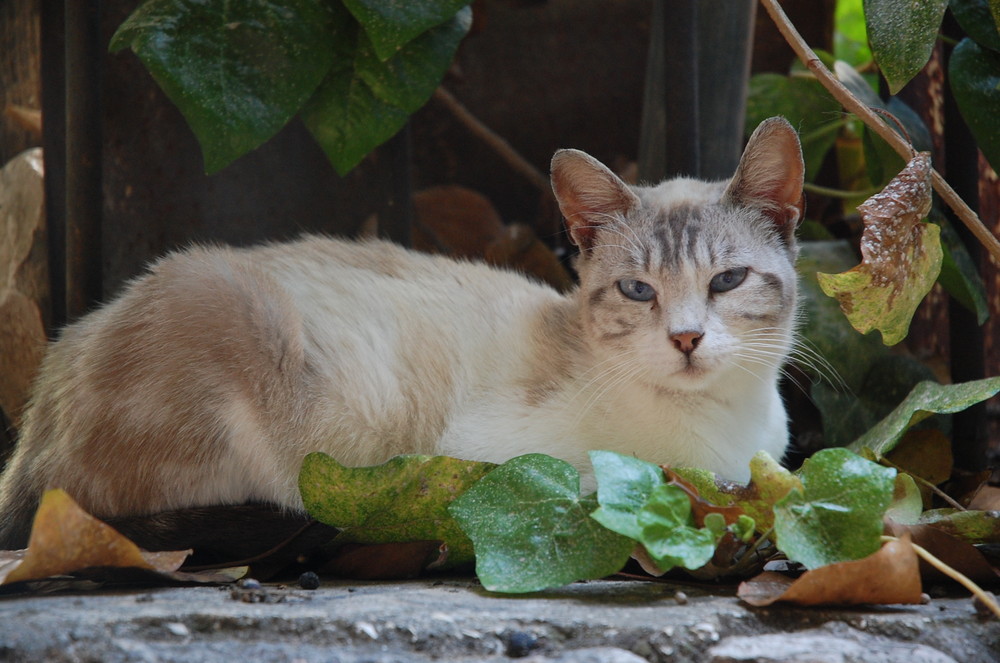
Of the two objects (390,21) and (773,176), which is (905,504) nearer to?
(773,176)

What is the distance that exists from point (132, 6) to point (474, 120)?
1.41m

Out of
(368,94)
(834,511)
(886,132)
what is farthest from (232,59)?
(834,511)

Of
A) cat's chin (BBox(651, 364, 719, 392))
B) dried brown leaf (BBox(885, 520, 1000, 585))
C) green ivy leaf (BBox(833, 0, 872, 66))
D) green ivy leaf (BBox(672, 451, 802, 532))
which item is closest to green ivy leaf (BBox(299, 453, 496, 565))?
green ivy leaf (BBox(672, 451, 802, 532))

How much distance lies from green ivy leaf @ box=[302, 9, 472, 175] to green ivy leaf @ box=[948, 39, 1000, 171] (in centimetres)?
129

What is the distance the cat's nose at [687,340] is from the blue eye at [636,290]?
0.64ft

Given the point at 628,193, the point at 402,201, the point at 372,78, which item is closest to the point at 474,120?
the point at 402,201

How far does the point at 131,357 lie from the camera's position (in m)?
1.95

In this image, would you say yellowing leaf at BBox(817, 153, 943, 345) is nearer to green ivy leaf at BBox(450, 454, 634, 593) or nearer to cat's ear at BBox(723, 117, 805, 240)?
cat's ear at BBox(723, 117, 805, 240)

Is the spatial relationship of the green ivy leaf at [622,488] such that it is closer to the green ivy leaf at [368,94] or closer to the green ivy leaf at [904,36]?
the green ivy leaf at [904,36]

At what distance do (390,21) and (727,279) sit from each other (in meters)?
1.04

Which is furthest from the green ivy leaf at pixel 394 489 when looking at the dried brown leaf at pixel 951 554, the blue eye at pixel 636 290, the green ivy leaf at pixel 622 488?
the dried brown leaf at pixel 951 554

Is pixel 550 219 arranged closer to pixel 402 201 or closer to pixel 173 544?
pixel 402 201

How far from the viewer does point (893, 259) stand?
1.80 metres

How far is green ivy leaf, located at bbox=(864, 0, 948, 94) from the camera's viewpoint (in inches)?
76.4
